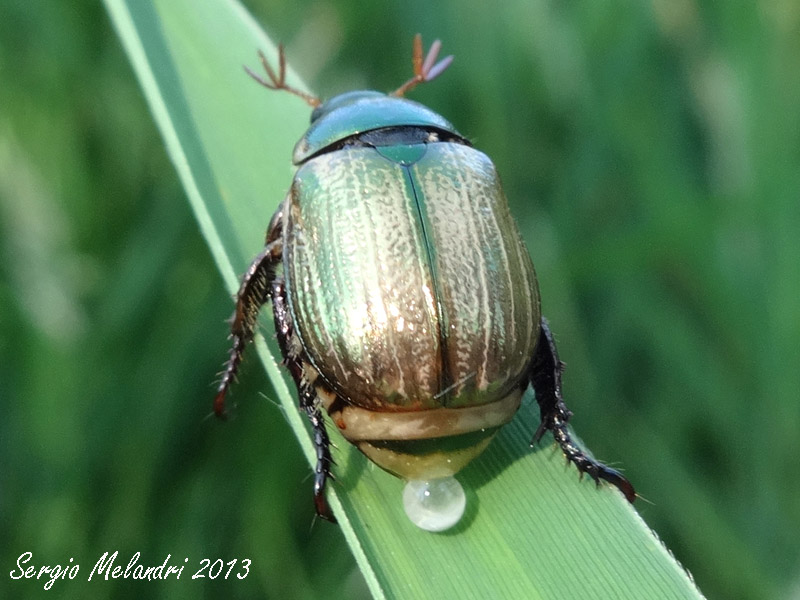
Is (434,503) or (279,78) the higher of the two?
(279,78)

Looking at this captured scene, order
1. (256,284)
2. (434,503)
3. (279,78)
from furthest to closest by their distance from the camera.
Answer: (279,78)
(256,284)
(434,503)

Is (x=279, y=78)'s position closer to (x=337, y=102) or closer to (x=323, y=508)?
(x=337, y=102)

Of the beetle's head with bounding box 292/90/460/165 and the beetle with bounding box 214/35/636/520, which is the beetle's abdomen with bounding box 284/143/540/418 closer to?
the beetle with bounding box 214/35/636/520

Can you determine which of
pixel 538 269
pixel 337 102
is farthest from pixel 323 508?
pixel 538 269

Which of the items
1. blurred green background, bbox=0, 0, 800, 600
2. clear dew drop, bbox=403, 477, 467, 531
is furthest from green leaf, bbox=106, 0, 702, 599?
blurred green background, bbox=0, 0, 800, 600

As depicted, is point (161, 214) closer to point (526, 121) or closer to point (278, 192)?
point (278, 192)

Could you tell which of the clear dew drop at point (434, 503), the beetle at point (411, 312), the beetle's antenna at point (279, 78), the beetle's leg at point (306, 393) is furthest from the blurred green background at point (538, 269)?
the clear dew drop at point (434, 503)

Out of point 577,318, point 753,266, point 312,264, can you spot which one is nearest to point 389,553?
point 312,264
